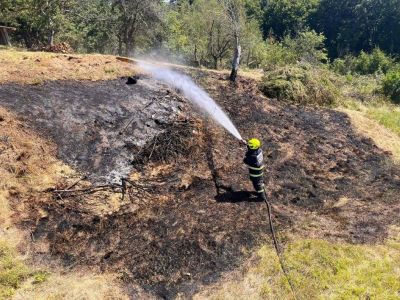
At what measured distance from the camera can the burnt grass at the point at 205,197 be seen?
7.73 m

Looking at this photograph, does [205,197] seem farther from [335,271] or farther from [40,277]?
[40,277]

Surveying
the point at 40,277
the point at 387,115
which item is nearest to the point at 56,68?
the point at 40,277

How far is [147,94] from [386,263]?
8562mm

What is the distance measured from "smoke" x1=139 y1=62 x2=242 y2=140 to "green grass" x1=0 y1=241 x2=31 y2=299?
22.5 feet

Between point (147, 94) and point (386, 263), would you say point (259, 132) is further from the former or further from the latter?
point (386, 263)

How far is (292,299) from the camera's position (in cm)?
694

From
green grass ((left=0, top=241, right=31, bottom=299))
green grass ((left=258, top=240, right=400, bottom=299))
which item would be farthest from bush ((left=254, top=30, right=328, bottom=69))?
green grass ((left=0, top=241, right=31, bottom=299))

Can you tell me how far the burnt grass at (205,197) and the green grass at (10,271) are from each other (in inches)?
20.6

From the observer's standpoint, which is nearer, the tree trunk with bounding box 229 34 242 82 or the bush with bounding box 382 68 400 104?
the tree trunk with bounding box 229 34 242 82

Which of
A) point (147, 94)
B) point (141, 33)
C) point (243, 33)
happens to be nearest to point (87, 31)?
point (141, 33)

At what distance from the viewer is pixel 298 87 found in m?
16.1

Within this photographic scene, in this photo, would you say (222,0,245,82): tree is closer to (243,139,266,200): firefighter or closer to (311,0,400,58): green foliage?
(243,139,266,200): firefighter

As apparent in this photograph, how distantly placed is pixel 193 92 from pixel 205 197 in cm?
592

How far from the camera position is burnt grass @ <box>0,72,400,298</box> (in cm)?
773
